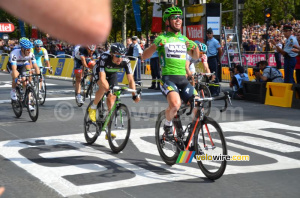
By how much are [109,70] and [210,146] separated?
2.76m

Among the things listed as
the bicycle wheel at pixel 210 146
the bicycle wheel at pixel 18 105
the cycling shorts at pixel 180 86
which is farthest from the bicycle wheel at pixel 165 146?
the bicycle wheel at pixel 18 105

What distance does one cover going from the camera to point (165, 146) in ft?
19.6

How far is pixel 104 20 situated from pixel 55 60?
27829 millimetres

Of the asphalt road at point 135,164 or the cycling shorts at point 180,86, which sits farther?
the cycling shorts at point 180,86

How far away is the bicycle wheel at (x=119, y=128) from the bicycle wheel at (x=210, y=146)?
5.03ft

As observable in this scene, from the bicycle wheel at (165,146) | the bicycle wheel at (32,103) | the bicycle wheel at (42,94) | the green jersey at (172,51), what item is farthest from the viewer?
the bicycle wheel at (42,94)

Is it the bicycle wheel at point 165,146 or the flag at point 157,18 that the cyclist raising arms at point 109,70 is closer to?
the bicycle wheel at point 165,146

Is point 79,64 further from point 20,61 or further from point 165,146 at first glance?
point 165,146

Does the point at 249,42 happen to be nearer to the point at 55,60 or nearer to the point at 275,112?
the point at 55,60

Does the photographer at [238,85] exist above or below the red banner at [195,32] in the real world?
below

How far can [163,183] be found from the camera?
5.03m

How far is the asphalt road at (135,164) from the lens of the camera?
4773mm

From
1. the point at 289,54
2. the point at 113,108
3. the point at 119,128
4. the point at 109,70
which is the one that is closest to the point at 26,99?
the point at 109,70

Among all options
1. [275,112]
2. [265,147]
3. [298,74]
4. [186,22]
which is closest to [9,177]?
[265,147]
